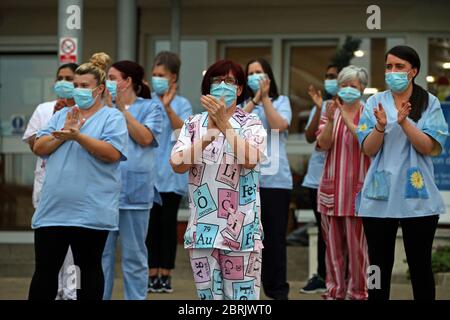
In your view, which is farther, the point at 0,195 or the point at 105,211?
the point at 0,195

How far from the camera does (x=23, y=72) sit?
485 inches

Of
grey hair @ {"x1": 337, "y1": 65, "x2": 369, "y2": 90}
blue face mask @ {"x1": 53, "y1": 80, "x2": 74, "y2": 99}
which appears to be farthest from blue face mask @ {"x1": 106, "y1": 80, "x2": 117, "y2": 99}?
grey hair @ {"x1": 337, "y1": 65, "x2": 369, "y2": 90}

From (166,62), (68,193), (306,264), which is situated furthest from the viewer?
(306,264)

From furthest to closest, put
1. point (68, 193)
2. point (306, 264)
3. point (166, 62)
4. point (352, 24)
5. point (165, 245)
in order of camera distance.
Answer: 1. point (352, 24)
2. point (306, 264)
3. point (165, 245)
4. point (166, 62)
5. point (68, 193)

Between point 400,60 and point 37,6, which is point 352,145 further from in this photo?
point 37,6

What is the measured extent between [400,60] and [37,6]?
6.66 metres

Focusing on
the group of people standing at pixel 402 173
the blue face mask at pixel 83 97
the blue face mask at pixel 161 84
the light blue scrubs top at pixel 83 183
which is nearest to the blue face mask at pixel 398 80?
the group of people standing at pixel 402 173

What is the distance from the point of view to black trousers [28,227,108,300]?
6.21 metres

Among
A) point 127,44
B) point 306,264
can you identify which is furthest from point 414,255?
point 127,44

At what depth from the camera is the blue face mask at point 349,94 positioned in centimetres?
761

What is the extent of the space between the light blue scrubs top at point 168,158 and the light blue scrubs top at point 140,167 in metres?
1.06

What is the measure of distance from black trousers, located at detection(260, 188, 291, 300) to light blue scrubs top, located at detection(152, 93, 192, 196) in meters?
0.94

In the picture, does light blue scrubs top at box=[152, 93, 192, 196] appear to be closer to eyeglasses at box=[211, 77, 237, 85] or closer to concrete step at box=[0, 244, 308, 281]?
concrete step at box=[0, 244, 308, 281]

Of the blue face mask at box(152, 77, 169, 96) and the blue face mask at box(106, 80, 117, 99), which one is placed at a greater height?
the blue face mask at box(152, 77, 169, 96)
